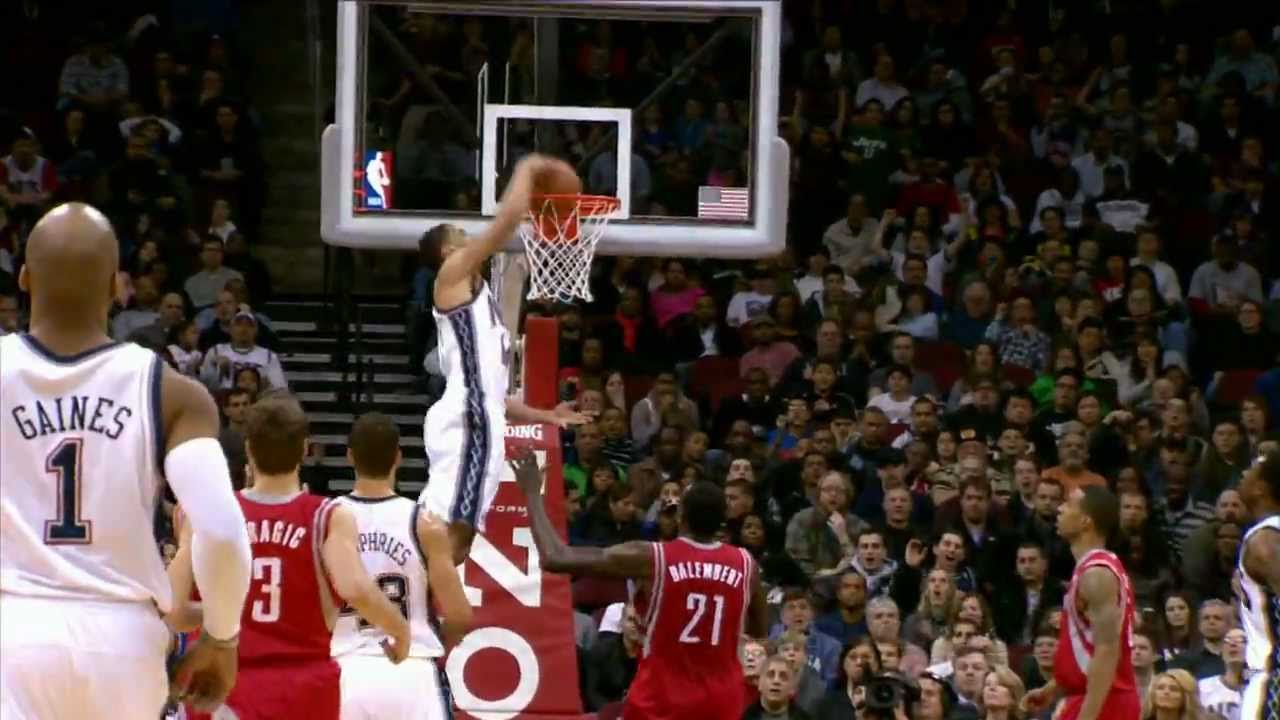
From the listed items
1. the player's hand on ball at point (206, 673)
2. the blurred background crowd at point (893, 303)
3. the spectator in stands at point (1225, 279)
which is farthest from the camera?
the spectator in stands at point (1225, 279)

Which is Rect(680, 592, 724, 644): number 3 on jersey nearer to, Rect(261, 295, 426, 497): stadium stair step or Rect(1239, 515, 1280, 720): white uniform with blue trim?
Rect(1239, 515, 1280, 720): white uniform with blue trim

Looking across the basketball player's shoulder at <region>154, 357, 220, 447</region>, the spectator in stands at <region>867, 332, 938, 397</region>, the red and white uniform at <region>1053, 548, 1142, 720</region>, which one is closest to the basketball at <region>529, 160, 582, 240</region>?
the red and white uniform at <region>1053, 548, 1142, 720</region>

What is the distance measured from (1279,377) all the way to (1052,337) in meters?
1.56

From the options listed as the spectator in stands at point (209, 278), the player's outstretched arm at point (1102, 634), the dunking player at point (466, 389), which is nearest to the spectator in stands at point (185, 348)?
the spectator in stands at point (209, 278)

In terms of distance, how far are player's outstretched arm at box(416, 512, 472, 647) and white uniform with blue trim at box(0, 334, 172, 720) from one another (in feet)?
7.22

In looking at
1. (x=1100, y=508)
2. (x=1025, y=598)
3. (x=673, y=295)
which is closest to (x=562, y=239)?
(x=1100, y=508)

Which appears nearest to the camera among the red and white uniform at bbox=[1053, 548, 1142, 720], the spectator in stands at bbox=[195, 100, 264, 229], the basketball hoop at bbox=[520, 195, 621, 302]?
the red and white uniform at bbox=[1053, 548, 1142, 720]

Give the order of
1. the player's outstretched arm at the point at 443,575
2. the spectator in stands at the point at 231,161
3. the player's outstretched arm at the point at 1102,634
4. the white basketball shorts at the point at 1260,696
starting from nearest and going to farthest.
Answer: the player's outstretched arm at the point at 443,575 → the white basketball shorts at the point at 1260,696 → the player's outstretched arm at the point at 1102,634 → the spectator in stands at the point at 231,161

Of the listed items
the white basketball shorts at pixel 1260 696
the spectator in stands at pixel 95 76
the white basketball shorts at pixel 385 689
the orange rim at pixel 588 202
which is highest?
the spectator in stands at pixel 95 76

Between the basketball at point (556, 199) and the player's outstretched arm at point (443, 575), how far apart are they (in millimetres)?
1801

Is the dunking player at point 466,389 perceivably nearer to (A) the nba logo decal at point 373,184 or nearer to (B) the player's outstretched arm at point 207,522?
(A) the nba logo decal at point 373,184

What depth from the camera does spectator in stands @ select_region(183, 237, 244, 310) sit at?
16062mm

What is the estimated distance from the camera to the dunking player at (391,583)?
734cm

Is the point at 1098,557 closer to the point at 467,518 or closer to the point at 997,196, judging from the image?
the point at 467,518
